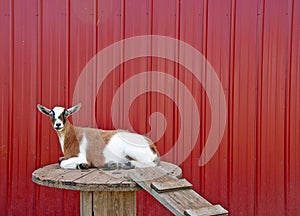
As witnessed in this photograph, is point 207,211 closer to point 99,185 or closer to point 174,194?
point 174,194

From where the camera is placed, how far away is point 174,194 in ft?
6.79

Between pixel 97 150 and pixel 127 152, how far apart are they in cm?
19

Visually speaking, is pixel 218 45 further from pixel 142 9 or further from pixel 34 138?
pixel 34 138

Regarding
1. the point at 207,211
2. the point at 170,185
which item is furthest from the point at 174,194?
the point at 207,211

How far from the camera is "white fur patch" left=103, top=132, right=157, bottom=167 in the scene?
8.15ft

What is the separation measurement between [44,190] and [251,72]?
1.98 m

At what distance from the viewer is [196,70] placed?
3.24m

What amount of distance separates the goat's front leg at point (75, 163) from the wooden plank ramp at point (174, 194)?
13.9 inches

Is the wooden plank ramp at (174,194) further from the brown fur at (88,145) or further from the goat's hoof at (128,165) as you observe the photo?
the brown fur at (88,145)

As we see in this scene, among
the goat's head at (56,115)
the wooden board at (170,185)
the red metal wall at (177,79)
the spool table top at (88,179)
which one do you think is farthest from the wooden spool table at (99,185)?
the red metal wall at (177,79)

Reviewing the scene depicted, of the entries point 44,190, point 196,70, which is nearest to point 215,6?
point 196,70

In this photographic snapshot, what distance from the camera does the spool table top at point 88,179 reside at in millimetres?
2027

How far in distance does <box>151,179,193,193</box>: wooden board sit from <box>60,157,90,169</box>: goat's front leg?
544mm

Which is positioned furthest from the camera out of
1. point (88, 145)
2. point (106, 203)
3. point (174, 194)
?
point (88, 145)
